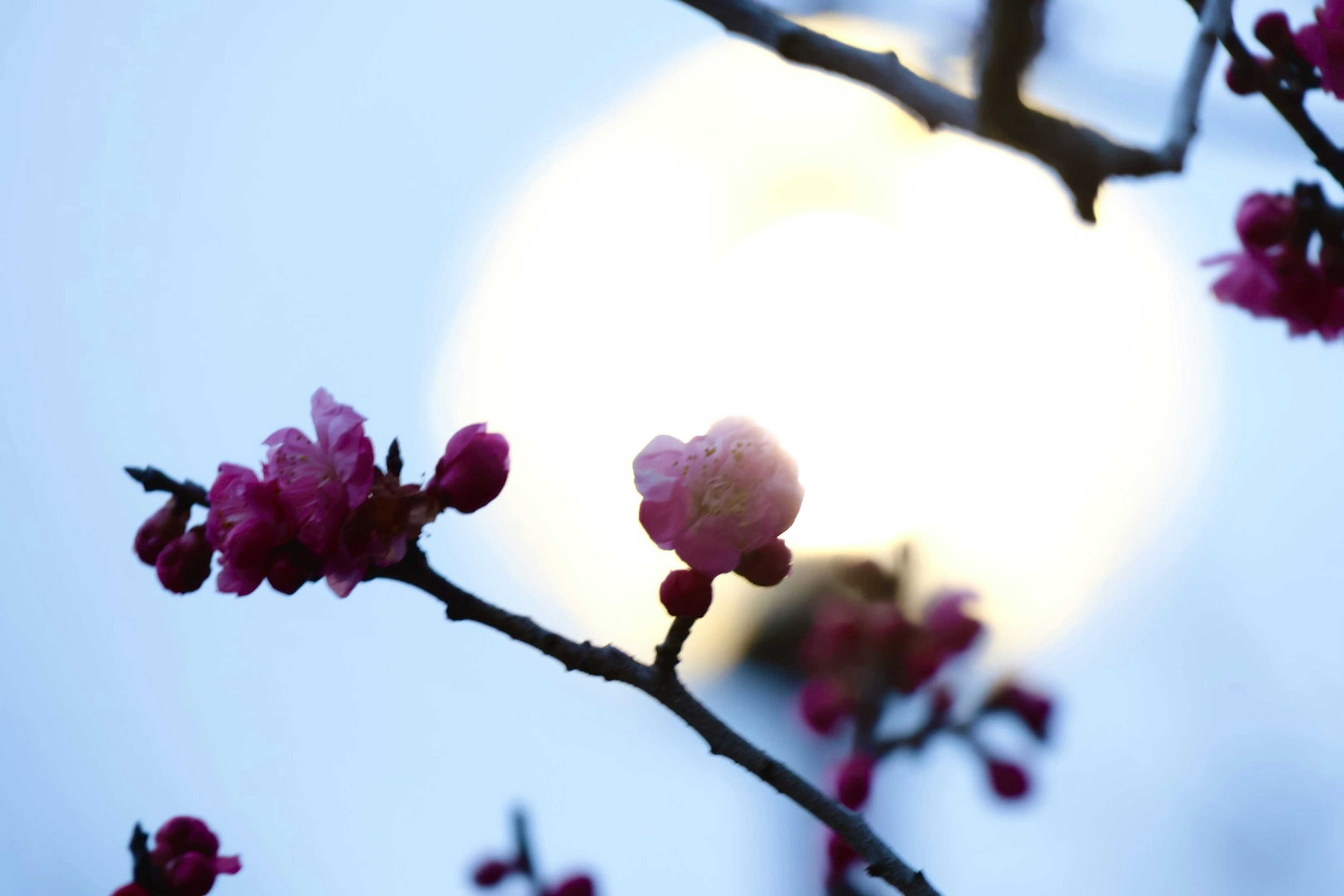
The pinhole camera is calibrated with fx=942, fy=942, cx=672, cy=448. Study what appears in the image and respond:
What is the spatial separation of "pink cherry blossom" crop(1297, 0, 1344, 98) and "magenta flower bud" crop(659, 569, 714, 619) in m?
1.50

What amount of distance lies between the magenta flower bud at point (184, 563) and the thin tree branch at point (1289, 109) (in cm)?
171

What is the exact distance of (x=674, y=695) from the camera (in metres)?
1.10

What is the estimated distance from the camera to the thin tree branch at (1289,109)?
1.56 meters

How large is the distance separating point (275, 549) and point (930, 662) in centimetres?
257

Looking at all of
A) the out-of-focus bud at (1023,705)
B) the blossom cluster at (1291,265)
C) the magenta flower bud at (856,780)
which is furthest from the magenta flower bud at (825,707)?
the blossom cluster at (1291,265)

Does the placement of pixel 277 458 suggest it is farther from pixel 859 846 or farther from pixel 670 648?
pixel 859 846

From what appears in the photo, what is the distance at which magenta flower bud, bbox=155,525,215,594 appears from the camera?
4.28 ft

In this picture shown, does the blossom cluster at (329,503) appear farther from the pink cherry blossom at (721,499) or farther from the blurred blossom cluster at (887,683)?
the blurred blossom cluster at (887,683)

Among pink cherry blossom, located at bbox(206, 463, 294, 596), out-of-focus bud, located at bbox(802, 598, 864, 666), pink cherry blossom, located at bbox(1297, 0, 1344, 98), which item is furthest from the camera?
out-of-focus bud, located at bbox(802, 598, 864, 666)

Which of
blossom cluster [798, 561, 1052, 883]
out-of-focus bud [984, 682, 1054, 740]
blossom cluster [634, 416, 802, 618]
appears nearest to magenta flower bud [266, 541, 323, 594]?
blossom cluster [634, 416, 802, 618]

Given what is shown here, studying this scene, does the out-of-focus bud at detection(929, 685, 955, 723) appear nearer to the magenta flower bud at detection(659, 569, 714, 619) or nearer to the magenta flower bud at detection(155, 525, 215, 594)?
the magenta flower bud at detection(659, 569, 714, 619)

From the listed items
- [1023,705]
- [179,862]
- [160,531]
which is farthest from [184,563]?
[1023,705]

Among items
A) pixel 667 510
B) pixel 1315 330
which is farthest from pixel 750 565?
pixel 1315 330

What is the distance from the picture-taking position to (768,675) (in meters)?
6.03
